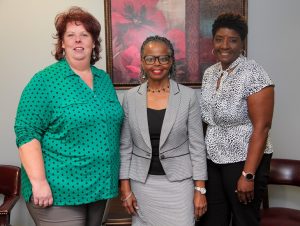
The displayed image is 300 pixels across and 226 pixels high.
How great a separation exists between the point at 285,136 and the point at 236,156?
1146 mm

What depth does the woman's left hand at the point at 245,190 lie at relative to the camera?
5.53 feet

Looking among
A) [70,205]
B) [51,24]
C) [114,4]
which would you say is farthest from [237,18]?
[51,24]

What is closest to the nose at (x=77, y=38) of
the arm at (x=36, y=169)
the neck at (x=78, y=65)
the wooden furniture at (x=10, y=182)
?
the neck at (x=78, y=65)

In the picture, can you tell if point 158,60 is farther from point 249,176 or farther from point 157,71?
point 249,176

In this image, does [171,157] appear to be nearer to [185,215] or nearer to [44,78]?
[185,215]

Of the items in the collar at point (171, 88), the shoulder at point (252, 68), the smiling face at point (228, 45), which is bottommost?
the collar at point (171, 88)

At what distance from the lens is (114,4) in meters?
2.49

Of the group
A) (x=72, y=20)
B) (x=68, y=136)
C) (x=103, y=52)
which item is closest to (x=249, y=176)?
(x=68, y=136)

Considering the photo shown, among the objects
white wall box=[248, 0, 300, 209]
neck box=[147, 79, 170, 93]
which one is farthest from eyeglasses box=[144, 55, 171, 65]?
white wall box=[248, 0, 300, 209]

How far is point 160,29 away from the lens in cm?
254

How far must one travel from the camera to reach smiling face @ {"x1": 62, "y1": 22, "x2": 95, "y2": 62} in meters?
1.63

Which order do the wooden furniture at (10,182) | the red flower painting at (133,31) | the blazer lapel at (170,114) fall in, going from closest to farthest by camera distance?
1. the blazer lapel at (170,114)
2. the wooden furniture at (10,182)
3. the red flower painting at (133,31)

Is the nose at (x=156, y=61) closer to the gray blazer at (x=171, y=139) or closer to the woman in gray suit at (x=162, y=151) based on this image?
the woman in gray suit at (x=162, y=151)

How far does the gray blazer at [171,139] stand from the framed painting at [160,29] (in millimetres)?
802
